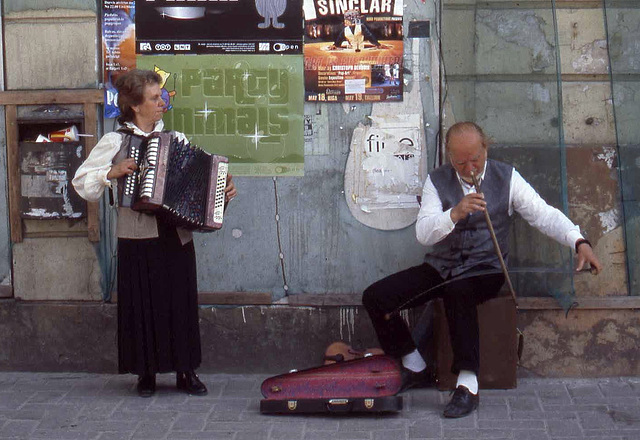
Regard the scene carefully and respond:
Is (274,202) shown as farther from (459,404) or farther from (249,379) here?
(459,404)

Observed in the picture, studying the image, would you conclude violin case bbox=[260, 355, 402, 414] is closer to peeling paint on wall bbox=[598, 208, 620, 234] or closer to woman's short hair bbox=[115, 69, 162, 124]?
peeling paint on wall bbox=[598, 208, 620, 234]

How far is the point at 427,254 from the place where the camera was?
18.0 feet

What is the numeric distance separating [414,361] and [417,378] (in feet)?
0.35

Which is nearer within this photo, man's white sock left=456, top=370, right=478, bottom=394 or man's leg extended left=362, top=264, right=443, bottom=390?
man's white sock left=456, top=370, right=478, bottom=394

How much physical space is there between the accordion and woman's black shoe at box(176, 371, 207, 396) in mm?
825

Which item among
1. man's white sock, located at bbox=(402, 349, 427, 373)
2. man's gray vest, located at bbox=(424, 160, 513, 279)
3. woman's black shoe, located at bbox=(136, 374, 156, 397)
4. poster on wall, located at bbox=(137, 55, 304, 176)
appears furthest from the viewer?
poster on wall, located at bbox=(137, 55, 304, 176)

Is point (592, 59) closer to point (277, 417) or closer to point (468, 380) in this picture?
point (468, 380)

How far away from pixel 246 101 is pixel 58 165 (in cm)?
107

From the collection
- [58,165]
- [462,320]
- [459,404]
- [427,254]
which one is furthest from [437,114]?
[58,165]

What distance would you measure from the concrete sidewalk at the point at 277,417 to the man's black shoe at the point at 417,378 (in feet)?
0.21

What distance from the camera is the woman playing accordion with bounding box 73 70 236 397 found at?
5.23m

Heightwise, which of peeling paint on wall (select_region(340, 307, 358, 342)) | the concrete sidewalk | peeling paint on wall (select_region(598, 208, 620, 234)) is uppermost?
peeling paint on wall (select_region(598, 208, 620, 234))

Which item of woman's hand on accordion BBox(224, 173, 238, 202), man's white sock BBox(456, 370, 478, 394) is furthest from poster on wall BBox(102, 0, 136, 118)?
man's white sock BBox(456, 370, 478, 394)

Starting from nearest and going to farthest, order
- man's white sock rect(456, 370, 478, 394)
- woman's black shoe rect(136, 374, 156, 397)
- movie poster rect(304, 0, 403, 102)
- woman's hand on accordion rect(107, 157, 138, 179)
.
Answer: woman's hand on accordion rect(107, 157, 138, 179) < man's white sock rect(456, 370, 478, 394) < woman's black shoe rect(136, 374, 156, 397) < movie poster rect(304, 0, 403, 102)
